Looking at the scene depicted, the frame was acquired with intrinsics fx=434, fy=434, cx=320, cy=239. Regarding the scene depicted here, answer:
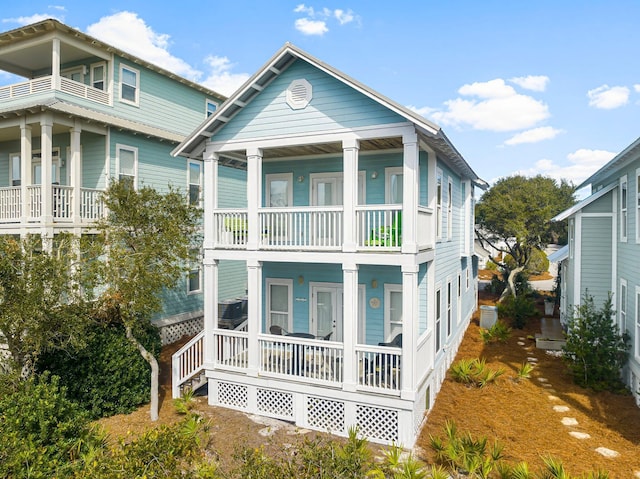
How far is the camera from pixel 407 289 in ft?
33.9

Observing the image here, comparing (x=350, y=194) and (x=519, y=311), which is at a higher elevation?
(x=350, y=194)

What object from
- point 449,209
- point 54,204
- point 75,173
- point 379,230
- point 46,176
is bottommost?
point 379,230

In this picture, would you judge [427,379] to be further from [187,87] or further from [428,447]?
[187,87]

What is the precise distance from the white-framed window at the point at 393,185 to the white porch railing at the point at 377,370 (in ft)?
15.1

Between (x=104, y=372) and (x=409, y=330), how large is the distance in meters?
8.15

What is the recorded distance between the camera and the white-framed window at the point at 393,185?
1300cm

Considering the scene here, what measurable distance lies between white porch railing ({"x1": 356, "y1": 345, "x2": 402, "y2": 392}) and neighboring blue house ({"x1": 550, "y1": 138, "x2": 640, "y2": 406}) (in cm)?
675

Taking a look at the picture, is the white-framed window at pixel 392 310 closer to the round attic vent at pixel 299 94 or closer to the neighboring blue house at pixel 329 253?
the neighboring blue house at pixel 329 253

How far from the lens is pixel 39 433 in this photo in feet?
28.0

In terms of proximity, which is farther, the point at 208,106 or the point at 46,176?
the point at 208,106

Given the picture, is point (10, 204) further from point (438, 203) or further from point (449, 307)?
point (449, 307)

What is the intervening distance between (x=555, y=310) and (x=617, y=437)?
1585 cm

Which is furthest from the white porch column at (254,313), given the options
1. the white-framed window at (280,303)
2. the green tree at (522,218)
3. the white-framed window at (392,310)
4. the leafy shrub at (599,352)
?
the green tree at (522,218)

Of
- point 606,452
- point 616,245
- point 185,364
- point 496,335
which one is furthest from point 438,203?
point 185,364
